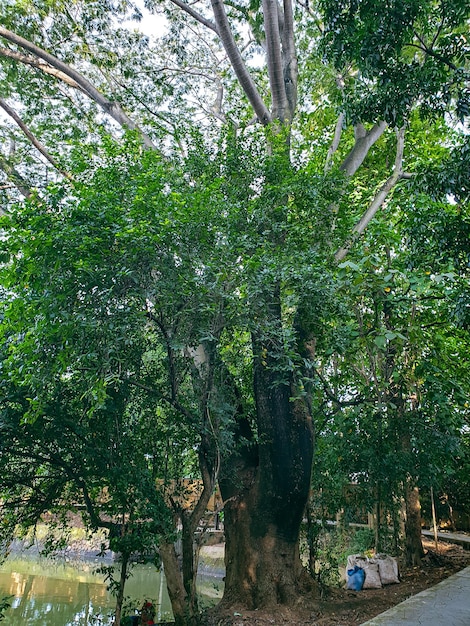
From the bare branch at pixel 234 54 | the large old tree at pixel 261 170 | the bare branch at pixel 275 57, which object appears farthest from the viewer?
the bare branch at pixel 275 57

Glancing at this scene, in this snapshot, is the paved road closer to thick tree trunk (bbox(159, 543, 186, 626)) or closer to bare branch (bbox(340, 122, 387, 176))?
thick tree trunk (bbox(159, 543, 186, 626))

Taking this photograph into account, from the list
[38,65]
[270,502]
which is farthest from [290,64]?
[270,502]

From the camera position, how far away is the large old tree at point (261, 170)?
421 centimetres

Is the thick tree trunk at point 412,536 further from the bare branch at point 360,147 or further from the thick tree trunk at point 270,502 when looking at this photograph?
the bare branch at point 360,147

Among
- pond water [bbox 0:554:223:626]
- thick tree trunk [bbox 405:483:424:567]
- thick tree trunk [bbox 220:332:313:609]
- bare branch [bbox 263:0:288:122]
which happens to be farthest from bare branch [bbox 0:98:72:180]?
thick tree trunk [bbox 405:483:424:567]

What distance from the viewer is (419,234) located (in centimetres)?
445

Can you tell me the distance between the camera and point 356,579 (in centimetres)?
680

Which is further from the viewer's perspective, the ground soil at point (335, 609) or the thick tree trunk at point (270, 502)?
the thick tree trunk at point (270, 502)

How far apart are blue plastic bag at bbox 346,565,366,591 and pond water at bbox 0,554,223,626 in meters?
2.06

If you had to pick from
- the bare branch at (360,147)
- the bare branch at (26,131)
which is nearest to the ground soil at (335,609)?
the bare branch at (360,147)

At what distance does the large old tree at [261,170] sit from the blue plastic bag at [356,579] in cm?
110

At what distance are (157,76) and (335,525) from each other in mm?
10450

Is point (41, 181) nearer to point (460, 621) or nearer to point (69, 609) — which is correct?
point (460, 621)

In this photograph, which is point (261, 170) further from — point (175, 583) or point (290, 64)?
point (175, 583)
